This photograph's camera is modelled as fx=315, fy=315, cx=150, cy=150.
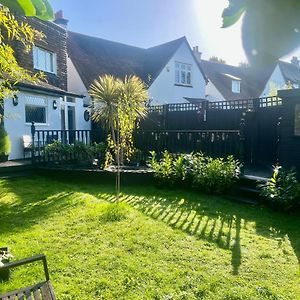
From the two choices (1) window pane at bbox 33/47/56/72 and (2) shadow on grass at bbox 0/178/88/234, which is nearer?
(2) shadow on grass at bbox 0/178/88/234

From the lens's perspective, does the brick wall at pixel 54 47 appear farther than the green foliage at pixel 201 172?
Yes

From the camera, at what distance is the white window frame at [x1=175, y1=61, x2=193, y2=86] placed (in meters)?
22.5

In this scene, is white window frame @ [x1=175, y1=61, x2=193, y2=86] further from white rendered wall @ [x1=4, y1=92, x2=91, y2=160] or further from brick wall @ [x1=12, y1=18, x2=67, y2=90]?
white rendered wall @ [x1=4, y1=92, x2=91, y2=160]

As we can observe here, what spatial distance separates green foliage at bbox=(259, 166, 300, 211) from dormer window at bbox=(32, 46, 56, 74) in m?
11.5

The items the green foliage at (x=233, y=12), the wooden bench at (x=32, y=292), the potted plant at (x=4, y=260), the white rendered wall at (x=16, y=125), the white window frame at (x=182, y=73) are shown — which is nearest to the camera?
the green foliage at (x=233, y=12)

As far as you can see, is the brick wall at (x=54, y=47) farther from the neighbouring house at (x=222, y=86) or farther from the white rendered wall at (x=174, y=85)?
the neighbouring house at (x=222, y=86)

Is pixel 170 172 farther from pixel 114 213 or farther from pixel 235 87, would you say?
pixel 235 87

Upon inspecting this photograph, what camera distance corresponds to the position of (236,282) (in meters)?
3.27

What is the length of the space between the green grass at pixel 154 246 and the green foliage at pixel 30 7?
9.34ft

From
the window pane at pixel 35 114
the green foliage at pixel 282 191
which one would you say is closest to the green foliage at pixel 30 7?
the green foliage at pixel 282 191

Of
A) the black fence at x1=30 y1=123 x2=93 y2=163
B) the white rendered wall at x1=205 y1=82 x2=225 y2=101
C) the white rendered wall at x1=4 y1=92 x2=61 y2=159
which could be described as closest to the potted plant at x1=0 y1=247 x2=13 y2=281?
the black fence at x1=30 y1=123 x2=93 y2=163

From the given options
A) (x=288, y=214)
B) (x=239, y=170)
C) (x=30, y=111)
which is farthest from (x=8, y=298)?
(x=30, y=111)

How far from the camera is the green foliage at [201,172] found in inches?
279

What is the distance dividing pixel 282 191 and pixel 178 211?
1.98 meters
